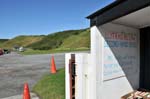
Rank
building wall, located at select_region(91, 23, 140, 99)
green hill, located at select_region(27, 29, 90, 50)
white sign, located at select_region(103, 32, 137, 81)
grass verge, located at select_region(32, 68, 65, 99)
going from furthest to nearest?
green hill, located at select_region(27, 29, 90, 50)
grass verge, located at select_region(32, 68, 65, 99)
white sign, located at select_region(103, 32, 137, 81)
building wall, located at select_region(91, 23, 140, 99)

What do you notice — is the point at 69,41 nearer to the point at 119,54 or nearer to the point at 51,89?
the point at 51,89

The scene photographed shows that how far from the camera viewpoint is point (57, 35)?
103 metres

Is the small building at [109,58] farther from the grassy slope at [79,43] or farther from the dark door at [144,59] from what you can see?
the grassy slope at [79,43]

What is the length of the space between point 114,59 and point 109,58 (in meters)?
0.19

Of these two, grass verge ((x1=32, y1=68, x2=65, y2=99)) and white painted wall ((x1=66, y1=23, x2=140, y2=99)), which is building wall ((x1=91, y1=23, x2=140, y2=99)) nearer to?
white painted wall ((x1=66, y1=23, x2=140, y2=99))

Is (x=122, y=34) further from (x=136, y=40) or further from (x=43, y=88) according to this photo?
(x=43, y=88)

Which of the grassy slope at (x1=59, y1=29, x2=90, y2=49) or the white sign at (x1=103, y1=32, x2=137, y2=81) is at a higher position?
the grassy slope at (x1=59, y1=29, x2=90, y2=49)

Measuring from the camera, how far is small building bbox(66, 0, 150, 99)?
13.4 ft

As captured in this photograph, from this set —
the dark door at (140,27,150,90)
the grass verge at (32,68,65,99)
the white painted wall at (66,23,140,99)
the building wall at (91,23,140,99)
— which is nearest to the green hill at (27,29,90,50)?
the grass verge at (32,68,65,99)

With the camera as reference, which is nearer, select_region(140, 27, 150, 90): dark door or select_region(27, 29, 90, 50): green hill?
select_region(140, 27, 150, 90): dark door

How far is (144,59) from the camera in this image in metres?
5.69

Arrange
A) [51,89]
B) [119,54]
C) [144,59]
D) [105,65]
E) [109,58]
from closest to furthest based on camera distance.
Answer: [105,65], [109,58], [119,54], [144,59], [51,89]

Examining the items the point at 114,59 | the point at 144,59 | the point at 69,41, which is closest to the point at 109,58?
the point at 114,59

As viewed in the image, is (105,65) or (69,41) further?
(69,41)
